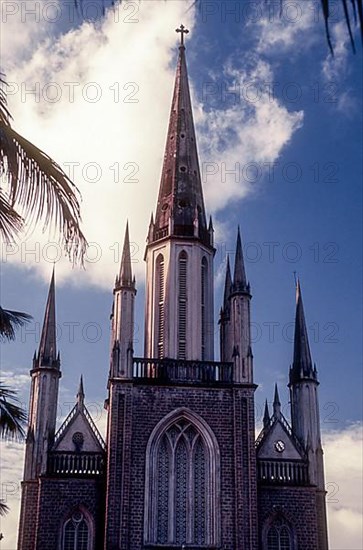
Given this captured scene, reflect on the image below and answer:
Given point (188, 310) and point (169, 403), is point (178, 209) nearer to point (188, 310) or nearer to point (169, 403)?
point (188, 310)

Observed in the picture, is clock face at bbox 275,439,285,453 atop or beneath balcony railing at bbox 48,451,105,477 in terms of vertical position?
atop

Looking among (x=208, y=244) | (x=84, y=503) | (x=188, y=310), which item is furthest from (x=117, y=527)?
(x=208, y=244)

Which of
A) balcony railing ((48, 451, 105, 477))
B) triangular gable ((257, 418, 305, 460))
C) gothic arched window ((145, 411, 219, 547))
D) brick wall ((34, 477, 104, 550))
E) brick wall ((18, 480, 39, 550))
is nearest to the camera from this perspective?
brick wall ((34, 477, 104, 550))

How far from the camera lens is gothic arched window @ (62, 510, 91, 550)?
99.4 feet

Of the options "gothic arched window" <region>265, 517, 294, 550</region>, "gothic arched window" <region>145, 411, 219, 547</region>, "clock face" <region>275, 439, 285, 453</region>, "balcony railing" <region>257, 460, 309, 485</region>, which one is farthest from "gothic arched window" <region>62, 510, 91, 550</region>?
"clock face" <region>275, 439, 285, 453</region>

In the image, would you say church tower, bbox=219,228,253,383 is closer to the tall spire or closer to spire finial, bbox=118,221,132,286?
the tall spire

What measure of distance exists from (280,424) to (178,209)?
1044 centimetres

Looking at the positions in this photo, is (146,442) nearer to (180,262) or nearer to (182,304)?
(182,304)

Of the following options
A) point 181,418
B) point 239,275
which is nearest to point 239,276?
point 239,275

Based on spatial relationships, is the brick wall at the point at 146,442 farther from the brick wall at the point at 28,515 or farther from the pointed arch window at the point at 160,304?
the brick wall at the point at 28,515

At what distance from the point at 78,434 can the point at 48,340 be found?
14.2ft

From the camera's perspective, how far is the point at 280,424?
33.8 metres

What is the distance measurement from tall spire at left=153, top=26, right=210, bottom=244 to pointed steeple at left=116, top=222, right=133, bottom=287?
2000mm

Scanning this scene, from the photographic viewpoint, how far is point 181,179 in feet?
124
